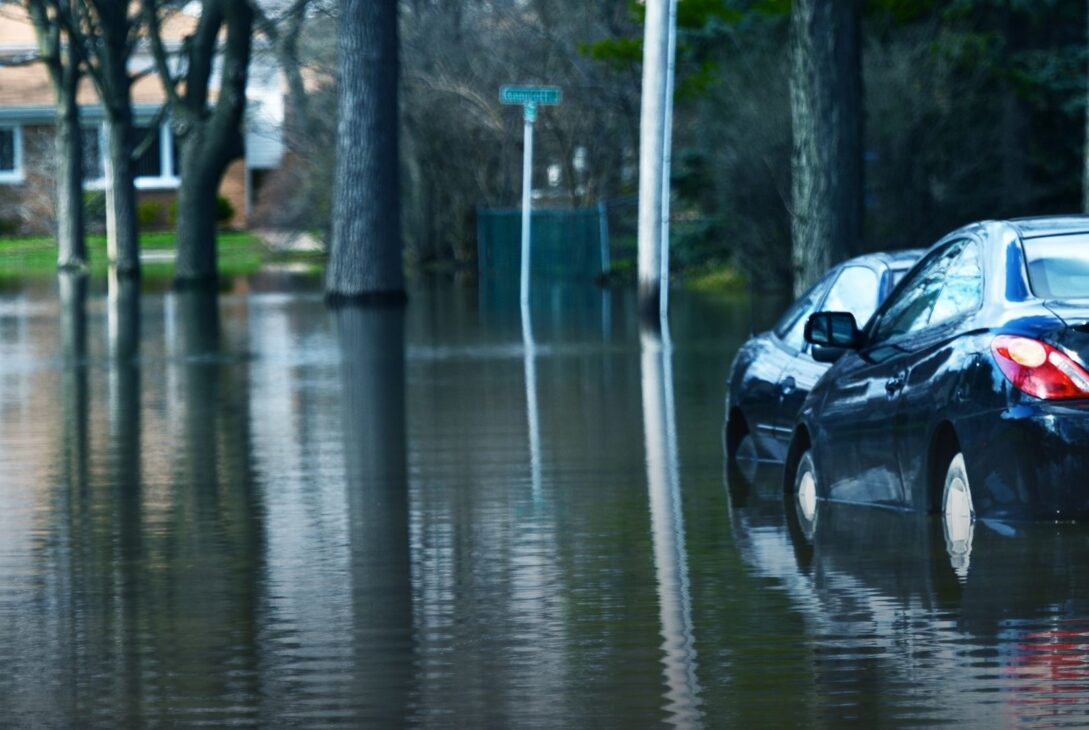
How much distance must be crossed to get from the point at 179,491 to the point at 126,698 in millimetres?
5569

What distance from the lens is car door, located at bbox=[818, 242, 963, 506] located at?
10031 mm

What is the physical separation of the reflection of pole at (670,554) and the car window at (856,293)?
4.07ft

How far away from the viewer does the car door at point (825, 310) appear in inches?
490

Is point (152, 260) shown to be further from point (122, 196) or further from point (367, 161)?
point (367, 161)

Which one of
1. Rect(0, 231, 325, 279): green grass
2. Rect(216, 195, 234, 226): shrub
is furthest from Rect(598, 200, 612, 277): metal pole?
Rect(216, 195, 234, 226): shrub

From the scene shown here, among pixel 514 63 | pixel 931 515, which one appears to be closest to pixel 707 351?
pixel 931 515

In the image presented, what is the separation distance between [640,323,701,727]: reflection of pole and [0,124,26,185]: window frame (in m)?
55.2

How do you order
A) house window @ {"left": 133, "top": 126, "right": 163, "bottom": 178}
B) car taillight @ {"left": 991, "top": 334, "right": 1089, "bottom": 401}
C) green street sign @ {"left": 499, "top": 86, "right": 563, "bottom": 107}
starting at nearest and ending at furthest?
car taillight @ {"left": 991, "top": 334, "right": 1089, "bottom": 401} → green street sign @ {"left": 499, "top": 86, "right": 563, "bottom": 107} → house window @ {"left": 133, "top": 126, "right": 163, "bottom": 178}

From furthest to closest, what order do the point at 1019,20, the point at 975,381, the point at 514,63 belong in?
the point at 514,63 → the point at 1019,20 → the point at 975,381

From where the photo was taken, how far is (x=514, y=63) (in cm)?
4394

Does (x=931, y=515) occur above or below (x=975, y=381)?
below

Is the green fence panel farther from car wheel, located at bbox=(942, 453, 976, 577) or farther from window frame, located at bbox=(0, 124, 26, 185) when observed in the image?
car wheel, located at bbox=(942, 453, 976, 577)

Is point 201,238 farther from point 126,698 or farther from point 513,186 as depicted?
point 126,698

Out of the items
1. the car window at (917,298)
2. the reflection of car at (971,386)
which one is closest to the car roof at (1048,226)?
the reflection of car at (971,386)
